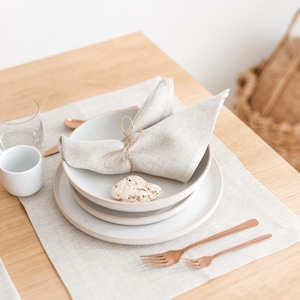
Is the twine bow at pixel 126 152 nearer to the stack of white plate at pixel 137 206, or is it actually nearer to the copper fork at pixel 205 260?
the stack of white plate at pixel 137 206

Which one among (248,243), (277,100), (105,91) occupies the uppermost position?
(248,243)

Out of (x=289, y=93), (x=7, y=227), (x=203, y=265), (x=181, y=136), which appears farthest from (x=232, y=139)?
(x=289, y=93)

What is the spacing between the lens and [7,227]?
100 centimetres

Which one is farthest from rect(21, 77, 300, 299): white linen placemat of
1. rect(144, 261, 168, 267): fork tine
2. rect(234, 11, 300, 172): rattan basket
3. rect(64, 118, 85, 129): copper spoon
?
rect(234, 11, 300, 172): rattan basket

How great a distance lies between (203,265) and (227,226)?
10 cm

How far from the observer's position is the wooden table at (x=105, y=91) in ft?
2.93

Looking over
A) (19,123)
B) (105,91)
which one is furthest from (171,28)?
(19,123)

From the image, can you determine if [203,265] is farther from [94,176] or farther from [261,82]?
[261,82]

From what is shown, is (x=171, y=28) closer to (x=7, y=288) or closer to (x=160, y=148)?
(x=160, y=148)

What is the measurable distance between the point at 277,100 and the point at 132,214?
4.18 feet

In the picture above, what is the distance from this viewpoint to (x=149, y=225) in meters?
0.97

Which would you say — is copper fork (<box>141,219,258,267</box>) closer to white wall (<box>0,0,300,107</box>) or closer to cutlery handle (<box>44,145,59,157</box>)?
cutlery handle (<box>44,145,59,157</box>)

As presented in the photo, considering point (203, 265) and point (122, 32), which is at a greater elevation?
point (203, 265)

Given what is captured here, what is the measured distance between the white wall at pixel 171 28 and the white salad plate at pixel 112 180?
3.09 feet
